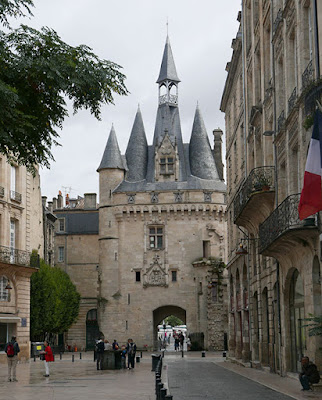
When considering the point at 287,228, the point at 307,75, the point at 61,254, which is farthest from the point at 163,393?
the point at 61,254

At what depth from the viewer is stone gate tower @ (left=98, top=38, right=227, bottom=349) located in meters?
56.6

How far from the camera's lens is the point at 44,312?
50438 millimetres

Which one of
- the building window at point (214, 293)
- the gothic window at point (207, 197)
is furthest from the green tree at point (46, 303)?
the gothic window at point (207, 197)

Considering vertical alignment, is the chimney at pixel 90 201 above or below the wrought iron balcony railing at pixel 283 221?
above

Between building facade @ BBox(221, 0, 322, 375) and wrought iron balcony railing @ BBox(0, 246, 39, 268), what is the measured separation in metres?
10.9

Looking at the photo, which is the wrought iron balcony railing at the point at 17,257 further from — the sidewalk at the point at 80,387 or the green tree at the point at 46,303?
the green tree at the point at 46,303

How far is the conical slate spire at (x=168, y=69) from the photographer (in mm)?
64312

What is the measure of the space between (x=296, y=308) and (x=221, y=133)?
45621mm

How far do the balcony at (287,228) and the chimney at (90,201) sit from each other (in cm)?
5175

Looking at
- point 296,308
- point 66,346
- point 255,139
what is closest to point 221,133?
point 66,346

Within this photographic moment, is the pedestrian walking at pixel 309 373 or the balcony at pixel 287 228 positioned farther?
the balcony at pixel 287 228

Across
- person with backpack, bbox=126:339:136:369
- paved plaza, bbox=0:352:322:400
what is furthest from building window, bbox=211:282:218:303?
paved plaza, bbox=0:352:322:400

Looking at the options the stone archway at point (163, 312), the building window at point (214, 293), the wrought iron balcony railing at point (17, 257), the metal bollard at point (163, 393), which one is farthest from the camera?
the stone archway at point (163, 312)

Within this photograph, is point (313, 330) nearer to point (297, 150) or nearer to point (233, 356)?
point (297, 150)
